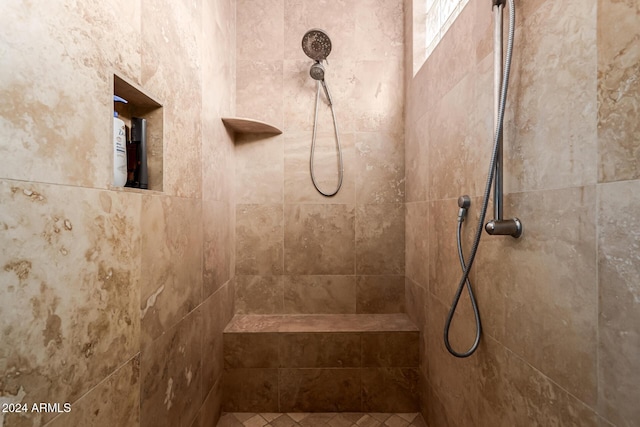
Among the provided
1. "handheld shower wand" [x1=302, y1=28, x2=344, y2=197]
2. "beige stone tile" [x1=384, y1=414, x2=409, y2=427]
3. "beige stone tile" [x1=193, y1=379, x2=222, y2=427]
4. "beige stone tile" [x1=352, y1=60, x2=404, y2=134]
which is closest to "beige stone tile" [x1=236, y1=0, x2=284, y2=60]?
"handheld shower wand" [x1=302, y1=28, x2=344, y2=197]

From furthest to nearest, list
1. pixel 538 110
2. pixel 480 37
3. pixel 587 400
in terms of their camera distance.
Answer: pixel 480 37
pixel 538 110
pixel 587 400

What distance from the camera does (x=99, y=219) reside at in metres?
0.63

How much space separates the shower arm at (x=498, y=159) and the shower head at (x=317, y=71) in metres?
1.03

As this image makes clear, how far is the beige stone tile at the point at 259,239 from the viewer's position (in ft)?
5.82

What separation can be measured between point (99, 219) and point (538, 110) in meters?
1.11

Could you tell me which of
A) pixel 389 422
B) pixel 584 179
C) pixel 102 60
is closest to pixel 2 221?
pixel 102 60

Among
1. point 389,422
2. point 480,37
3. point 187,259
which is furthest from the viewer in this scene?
point 389,422

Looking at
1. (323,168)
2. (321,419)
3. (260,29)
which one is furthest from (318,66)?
(321,419)

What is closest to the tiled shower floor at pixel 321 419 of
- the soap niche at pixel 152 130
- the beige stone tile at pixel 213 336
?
the beige stone tile at pixel 213 336

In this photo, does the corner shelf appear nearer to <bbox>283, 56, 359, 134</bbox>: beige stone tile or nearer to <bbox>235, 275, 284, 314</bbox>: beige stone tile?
<bbox>283, 56, 359, 134</bbox>: beige stone tile

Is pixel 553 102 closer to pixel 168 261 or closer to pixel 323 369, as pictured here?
pixel 168 261

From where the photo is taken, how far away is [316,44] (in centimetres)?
160

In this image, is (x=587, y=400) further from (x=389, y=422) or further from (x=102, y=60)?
(x=102, y=60)

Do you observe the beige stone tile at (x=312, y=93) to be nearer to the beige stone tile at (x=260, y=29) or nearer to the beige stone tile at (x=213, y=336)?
the beige stone tile at (x=260, y=29)
